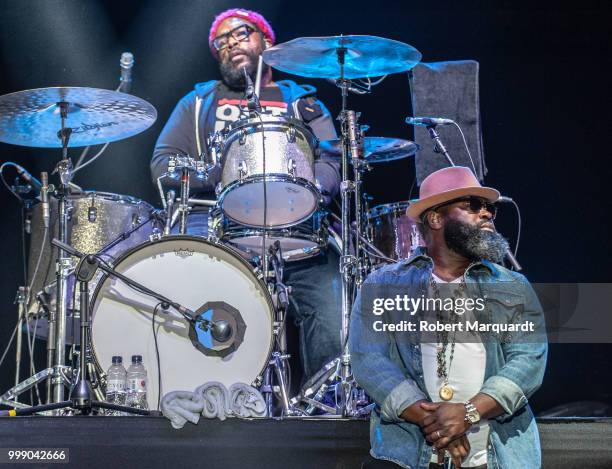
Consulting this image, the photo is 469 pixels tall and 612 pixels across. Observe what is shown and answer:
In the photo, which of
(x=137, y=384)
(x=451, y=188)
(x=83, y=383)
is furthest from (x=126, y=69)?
(x=451, y=188)

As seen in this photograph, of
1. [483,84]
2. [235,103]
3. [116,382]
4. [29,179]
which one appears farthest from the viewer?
[483,84]

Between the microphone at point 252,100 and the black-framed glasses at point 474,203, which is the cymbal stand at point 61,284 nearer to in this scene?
the microphone at point 252,100

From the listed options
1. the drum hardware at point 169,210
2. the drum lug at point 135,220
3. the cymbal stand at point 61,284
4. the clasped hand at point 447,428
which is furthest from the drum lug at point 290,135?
the clasped hand at point 447,428

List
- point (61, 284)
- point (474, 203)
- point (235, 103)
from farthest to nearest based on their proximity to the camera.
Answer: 1. point (235, 103)
2. point (61, 284)
3. point (474, 203)

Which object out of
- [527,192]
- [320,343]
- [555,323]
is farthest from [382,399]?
[527,192]

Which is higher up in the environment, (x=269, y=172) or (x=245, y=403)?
(x=269, y=172)

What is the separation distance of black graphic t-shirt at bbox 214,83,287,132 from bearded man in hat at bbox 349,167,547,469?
2710 millimetres

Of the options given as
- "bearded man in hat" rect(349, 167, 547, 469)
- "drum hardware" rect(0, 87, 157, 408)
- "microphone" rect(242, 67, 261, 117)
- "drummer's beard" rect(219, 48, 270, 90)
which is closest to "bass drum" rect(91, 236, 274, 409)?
"drum hardware" rect(0, 87, 157, 408)

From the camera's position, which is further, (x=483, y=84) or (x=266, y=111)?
(x=483, y=84)

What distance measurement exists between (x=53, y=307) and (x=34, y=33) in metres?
2.64

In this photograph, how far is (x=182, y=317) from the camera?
5398 millimetres

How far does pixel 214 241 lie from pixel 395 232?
1217mm

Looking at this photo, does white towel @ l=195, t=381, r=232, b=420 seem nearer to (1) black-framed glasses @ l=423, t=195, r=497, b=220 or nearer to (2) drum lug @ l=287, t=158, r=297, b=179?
(1) black-framed glasses @ l=423, t=195, r=497, b=220

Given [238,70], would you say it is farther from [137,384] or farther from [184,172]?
[137,384]
